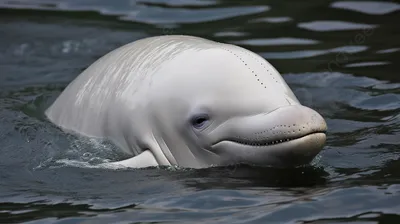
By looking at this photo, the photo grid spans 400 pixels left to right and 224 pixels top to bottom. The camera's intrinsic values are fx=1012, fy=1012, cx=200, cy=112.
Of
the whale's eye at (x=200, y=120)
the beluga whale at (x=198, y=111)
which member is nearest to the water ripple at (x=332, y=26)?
the beluga whale at (x=198, y=111)

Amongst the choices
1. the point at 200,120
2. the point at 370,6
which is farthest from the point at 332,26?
the point at 200,120

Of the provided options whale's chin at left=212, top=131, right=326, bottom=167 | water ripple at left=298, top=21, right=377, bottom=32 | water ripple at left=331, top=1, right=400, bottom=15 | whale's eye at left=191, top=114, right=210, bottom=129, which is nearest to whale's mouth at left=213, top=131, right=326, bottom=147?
whale's chin at left=212, top=131, right=326, bottom=167

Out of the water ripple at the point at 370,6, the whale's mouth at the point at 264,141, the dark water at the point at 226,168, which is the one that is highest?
the water ripple at the point at 370,6

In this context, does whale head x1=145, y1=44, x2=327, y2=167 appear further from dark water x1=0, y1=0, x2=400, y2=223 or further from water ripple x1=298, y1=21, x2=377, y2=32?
water ripple x1=298, y1=21, x2=377, y2=32

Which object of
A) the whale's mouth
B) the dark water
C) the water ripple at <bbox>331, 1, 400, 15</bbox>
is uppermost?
the water ripple at <bbox>331, 1, 400, 15</bbox>

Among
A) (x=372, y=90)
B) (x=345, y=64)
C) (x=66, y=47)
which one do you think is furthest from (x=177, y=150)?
(x=66, y=47)

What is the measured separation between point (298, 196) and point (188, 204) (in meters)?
0.76

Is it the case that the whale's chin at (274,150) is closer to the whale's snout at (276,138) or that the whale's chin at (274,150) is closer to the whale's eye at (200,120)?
the whale's snout at (276,138)

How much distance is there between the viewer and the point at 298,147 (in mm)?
7406

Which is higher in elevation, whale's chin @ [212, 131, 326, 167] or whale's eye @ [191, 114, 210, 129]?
whale's eye @ [191, 114, 210, 129]

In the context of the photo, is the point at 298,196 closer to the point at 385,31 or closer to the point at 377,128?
the point at 377,128

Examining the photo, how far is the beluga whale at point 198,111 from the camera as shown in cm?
753

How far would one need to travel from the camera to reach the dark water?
687 cm

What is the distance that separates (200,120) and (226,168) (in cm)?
44
